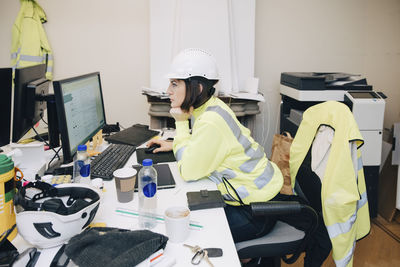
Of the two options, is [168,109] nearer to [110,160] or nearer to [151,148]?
[151,148]

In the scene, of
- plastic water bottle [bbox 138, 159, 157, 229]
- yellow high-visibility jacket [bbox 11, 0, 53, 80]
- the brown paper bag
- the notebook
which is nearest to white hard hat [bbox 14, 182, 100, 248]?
plastic water bottle [bbox 138, 159, 157, 229]

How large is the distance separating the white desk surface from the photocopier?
57.2 inches

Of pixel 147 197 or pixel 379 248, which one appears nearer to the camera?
pixel 147 197

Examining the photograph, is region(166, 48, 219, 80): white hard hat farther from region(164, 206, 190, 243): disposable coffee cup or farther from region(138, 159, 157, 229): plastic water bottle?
region(164, 206, 190, 243): disposable coffee cup

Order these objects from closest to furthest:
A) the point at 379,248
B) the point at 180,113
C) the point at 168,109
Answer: the point at 180,113 < the point at 379,248 < the point at 168,109

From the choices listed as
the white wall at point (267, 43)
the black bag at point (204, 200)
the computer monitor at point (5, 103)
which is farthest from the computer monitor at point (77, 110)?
the white wall at point (267, 43)

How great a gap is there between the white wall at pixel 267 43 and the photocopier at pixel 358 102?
52cm

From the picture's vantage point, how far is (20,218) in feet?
2.70

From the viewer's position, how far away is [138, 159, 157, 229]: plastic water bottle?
1.00 m

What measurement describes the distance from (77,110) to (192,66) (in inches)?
22.3

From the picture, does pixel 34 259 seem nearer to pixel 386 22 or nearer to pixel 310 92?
pixel 310 92

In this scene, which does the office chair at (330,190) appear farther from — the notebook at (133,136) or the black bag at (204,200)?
the notebook at (133,136)

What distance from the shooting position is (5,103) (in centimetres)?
131

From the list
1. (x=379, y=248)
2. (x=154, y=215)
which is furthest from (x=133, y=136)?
(x=379, y=248)
